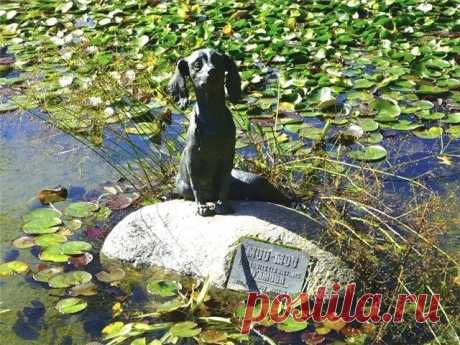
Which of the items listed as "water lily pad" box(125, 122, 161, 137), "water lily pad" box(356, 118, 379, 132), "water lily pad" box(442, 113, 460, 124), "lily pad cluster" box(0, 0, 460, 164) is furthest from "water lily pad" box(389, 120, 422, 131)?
"water lily pad" box(125, 122, 161, 137)

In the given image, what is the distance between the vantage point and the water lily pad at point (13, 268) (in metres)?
4.02

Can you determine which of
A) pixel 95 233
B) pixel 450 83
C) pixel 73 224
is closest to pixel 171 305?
pixel 95 233

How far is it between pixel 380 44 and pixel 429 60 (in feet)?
2.20

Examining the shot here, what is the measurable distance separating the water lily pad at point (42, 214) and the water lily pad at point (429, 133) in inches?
95.9

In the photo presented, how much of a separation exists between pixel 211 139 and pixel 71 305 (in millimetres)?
1067

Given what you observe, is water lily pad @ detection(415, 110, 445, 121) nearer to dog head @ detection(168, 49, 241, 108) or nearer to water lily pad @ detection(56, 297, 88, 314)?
dog head @ detection(168, 49, 241, 108)

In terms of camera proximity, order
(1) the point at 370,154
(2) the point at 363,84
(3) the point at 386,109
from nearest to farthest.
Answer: (1) the point at 370,154, (3) the point at 386,109, (2) the point at 363,84

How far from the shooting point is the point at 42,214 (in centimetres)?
447

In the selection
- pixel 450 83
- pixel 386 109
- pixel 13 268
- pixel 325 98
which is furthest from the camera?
pixel 450 83

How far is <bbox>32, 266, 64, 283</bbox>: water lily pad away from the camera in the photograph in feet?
12.9

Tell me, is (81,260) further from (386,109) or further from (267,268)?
(386,109)

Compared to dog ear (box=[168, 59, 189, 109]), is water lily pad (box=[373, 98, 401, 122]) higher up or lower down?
lower down

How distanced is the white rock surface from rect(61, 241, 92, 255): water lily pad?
0.10 m

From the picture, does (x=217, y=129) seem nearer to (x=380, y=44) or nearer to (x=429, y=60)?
(x=429, y=60)
